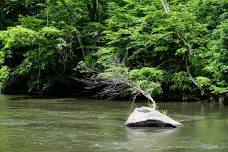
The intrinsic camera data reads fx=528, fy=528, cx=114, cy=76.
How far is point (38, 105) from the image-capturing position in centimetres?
2783

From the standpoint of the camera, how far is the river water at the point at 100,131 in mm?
15062

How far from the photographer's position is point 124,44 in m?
32.9

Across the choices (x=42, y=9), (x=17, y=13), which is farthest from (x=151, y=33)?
(x=17, y=13)

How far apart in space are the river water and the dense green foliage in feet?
9.96

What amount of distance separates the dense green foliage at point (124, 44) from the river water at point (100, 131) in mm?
3034

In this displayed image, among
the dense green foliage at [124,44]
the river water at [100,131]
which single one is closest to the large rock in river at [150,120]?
the river water at [100,131]

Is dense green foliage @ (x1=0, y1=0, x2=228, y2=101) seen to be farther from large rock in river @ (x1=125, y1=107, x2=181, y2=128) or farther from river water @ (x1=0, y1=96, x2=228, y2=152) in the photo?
large rock in river @ (x1=125, y1=107, x2=181, y2=128)

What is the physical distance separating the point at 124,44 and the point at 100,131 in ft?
50.3

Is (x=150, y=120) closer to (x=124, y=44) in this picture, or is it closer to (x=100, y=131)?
(x=100, y=131)

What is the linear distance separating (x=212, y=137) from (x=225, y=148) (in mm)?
2009

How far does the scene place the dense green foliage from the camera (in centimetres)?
2936

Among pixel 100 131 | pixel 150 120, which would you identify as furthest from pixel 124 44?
pixel 100 131

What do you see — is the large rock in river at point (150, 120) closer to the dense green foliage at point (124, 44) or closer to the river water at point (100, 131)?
the river water at point (100, 131)

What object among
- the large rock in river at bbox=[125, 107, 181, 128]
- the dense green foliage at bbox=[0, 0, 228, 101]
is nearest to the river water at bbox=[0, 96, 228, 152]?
the large rock in river at bbox=[125, 107, 181, 128]
